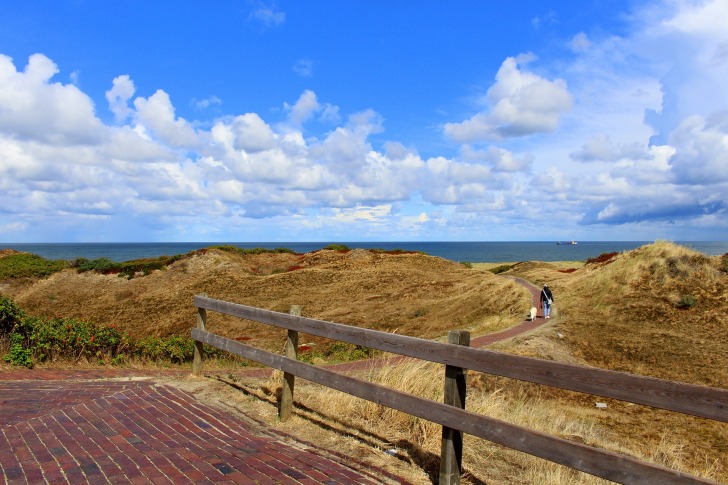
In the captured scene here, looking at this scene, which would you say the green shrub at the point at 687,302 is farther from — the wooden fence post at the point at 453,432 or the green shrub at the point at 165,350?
the wooden fence post at the point at 453,432

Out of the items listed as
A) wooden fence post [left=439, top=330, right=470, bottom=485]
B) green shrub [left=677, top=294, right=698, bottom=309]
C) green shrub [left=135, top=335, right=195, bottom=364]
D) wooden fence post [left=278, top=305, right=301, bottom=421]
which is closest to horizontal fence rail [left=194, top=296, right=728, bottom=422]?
wooden fence post [left=439, top=330, right=470, bottom=485]

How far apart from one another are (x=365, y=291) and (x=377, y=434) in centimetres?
2720

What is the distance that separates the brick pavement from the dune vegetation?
0.63 metres

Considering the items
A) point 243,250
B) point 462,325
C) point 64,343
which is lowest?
point 462,325

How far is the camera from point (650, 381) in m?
3.40

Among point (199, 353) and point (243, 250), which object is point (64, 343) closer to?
point (199, 353)

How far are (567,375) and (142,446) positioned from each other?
4.13 metres

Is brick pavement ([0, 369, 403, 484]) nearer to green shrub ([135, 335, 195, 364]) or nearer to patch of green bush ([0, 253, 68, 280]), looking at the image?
green shrub ([135, 335, 195, 364])

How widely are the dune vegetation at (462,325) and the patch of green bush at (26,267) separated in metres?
0.86

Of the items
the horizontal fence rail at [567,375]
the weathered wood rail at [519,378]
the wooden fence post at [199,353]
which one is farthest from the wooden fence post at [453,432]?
the wooden fence post at [199,353]

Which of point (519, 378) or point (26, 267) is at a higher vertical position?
point (519, 378)

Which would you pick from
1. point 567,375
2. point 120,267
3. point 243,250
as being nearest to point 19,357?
point 567,375

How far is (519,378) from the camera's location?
414 cm

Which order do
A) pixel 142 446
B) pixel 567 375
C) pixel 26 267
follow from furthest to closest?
pixel 26 267, pixel 142 446, pixel 567 375
